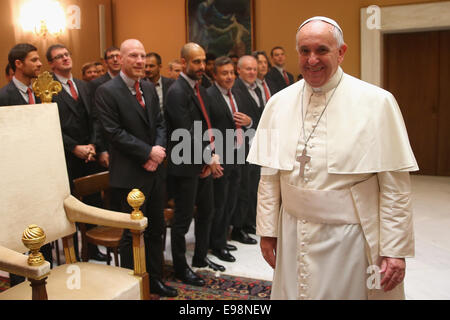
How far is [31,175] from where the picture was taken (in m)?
2.46

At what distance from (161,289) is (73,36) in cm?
564

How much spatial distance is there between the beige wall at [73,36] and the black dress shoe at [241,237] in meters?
3.84

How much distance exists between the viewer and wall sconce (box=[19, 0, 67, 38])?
6.80m

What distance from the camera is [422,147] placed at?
8.33 m

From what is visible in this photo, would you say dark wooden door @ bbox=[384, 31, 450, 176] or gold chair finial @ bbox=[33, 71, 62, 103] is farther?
dark wooden door @ bbox=[384, 31, 450, 176]

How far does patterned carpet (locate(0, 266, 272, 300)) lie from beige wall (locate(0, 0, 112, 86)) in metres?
3.91

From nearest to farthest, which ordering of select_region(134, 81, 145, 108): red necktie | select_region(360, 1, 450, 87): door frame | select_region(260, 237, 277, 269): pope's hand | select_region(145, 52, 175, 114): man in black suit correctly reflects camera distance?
select_region(260, 237, 277, 269): pope's hand < select_region(134, 81, 145, 108): red necktie < select_region(145, 52, 175, 114): man in black suit < select_region(360, 1, 450, 87): door frame

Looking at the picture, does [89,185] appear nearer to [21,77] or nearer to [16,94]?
[16,94]

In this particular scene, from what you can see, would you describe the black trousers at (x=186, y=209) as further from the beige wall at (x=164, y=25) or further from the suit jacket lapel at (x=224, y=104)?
the beige wall at (x=164, y=25)

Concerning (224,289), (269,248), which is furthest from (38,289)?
(224,289)

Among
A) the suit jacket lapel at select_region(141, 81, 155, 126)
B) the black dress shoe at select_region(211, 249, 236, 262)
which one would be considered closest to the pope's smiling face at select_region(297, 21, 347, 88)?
the suit jacket lapel at select_region(141, 81, 155, 126)

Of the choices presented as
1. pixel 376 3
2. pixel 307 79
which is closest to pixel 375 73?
pixel 376 3

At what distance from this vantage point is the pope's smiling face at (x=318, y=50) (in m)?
1.86

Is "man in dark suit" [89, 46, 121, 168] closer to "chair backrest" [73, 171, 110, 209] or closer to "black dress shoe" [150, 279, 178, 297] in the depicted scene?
"chair backrest" [73, 171, 110, 209]
